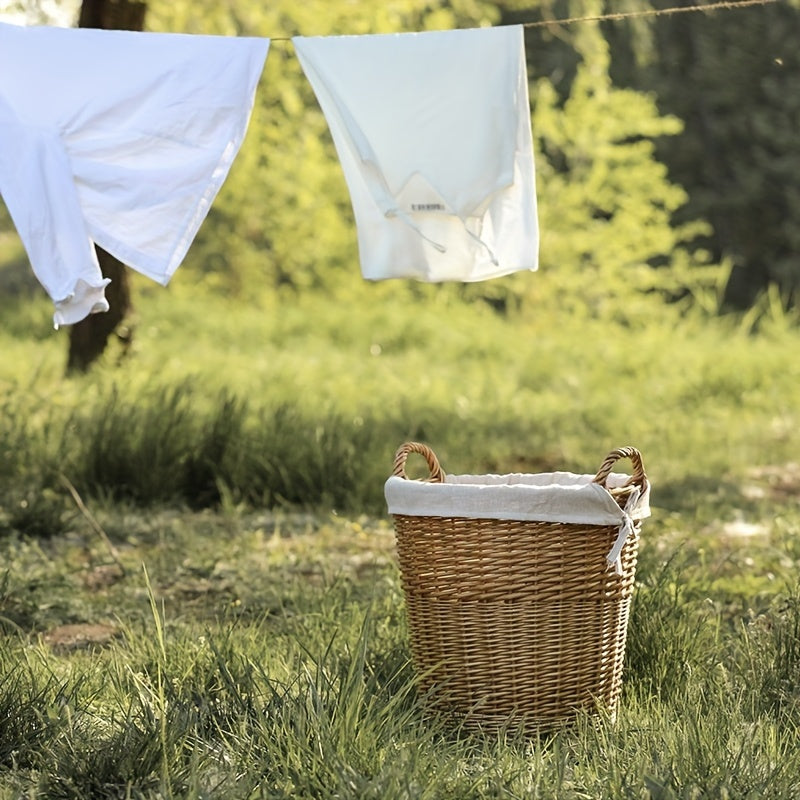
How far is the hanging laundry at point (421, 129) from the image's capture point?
11.6 ft

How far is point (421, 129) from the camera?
359 cm

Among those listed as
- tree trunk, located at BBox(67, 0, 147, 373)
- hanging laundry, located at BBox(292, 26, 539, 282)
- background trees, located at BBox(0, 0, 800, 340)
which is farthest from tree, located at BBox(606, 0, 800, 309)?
hanging laundry, located at BBox(292, 26, 539, 282)

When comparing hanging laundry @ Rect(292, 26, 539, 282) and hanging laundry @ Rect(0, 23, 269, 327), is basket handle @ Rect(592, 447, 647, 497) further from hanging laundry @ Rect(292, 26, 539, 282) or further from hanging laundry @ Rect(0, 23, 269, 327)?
hanging laundry @ Rect(0, 23, 269, 327)

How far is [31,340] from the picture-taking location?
934cm

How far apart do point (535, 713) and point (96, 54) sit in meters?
1.86

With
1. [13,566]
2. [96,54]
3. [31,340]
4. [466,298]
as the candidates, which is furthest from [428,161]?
[466,298]

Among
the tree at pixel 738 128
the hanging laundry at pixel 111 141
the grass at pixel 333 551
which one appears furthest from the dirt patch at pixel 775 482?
the tree at pixel 738 128

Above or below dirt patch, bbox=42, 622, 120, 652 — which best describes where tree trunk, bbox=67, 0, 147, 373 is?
above

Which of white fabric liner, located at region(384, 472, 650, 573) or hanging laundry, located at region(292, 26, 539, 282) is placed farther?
hanging laundry, located at region(292, 26, 539, 282)

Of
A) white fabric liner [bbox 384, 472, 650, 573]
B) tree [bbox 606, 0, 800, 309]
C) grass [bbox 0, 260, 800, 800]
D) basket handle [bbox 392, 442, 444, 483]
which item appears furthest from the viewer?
tree [bbox 606, 0, 800, 309]

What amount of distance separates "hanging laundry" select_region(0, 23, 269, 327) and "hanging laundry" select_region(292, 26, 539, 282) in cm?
31

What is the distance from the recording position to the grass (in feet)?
8.10

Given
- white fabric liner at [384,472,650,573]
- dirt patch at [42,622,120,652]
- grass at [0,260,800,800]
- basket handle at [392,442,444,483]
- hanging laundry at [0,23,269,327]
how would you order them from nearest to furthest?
grass at [0,260,800,800] < white fabric liner at [384,472,650,573] < hanging laundry at [0,23,269,327] < basket handle at [392,442,444,483] < dirt patch at [42,622,120,652]

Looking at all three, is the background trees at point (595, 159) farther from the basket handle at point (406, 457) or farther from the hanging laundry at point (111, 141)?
the basket handle at point (406, 457)
